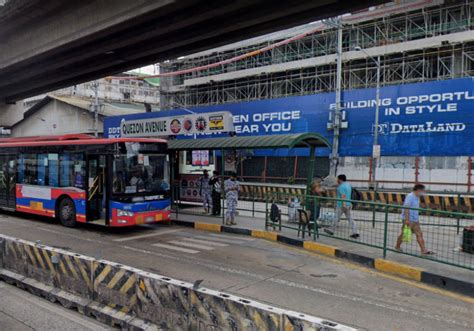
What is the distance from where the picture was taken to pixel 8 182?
15086 mm

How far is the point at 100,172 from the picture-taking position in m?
11.7

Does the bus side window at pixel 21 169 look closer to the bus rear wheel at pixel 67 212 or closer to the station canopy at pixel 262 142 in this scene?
the bus rear wheel at pixel 67 212

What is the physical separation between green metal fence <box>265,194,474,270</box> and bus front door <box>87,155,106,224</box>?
5.83 m

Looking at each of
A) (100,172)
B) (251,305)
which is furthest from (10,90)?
(251,305)

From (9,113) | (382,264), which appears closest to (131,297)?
(382,264)

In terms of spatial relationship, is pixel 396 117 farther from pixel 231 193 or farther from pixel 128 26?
pixel 128 26

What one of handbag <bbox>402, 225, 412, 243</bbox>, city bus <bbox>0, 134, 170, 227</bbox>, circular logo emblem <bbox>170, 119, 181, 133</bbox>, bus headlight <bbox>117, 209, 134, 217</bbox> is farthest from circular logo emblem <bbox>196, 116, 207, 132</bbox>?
handbag <bbox>402, 225, 412, 243</bbox>

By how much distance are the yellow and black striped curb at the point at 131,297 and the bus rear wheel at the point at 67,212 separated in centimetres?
543

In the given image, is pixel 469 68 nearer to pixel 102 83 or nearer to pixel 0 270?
pixel 0 270

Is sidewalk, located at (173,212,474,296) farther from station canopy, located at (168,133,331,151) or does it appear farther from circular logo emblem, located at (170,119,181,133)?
circular logo emblem, located at (170,119,181,133)

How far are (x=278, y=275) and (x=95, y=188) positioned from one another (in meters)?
6.67

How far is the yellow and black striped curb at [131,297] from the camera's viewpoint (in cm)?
371

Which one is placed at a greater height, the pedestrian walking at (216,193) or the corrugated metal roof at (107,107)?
the corrugated metal roof at (107,107)

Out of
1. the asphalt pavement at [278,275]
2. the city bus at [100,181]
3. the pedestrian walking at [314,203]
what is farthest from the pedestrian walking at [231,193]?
the pedestrian walking at [314,203]
